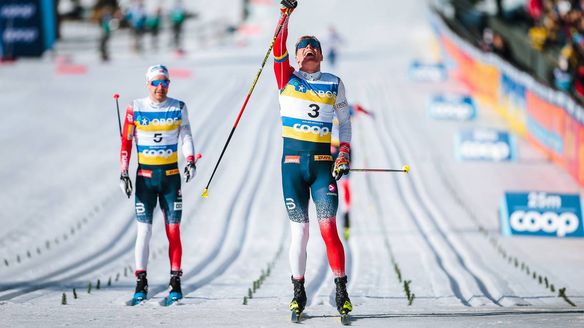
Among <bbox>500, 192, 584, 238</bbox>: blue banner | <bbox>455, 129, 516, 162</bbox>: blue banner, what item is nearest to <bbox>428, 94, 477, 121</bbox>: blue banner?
<bbox>455, 129, 516, 162</bbox>: blue banner

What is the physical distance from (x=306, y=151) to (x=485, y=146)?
1417cm

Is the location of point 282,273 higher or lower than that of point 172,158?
lower

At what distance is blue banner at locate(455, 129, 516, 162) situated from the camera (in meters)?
21.0

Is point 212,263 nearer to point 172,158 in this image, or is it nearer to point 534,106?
point 172,158

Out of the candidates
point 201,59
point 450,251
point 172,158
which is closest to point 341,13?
point 201,59

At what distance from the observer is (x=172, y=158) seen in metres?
8.90

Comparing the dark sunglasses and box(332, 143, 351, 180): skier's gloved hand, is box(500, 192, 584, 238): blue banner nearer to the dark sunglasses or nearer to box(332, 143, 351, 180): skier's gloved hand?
box(332, 143, 351, 180): skier's gloved hand

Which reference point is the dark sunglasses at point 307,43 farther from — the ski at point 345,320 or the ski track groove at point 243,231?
the ski track groove at point 243,231

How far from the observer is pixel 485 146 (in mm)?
21219

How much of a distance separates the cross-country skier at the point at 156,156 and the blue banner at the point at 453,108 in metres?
18.4

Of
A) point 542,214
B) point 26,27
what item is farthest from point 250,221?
point 26,27

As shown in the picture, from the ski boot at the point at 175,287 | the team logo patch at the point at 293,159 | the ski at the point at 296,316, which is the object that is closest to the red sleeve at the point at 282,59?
the team logo patch at the point at 293,159

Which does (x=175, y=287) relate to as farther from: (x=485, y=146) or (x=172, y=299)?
(x=485, y=146)

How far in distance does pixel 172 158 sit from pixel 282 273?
3.05m
